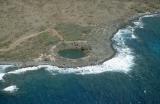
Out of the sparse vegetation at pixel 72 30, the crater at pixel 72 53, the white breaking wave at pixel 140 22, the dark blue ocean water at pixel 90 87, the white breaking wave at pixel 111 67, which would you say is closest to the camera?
the dark blue ocean water at pixel 90 87

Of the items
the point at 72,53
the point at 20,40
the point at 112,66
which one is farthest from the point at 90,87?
the point at 20,40

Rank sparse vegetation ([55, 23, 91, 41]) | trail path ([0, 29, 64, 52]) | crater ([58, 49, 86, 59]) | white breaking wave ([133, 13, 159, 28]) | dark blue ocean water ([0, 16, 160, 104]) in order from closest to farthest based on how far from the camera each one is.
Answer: dark blue ocean water ([0, 16, 160, 104])
crater ([58, 49, 86, 59])
trail path ([0, 29, 64, 52])
sparse vegetation ([55, 23, 91, 41])
white breaking wave ([133, 13, 159, 28])

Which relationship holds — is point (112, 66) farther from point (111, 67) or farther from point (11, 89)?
point (11, 89)

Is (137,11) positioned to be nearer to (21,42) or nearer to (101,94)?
(21,42)

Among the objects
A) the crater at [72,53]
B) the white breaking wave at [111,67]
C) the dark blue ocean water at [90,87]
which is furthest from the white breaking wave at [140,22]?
the crater at [72,53]

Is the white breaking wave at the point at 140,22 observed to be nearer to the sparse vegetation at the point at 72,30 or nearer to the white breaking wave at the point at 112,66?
the white breaking wave at the point at 112,66

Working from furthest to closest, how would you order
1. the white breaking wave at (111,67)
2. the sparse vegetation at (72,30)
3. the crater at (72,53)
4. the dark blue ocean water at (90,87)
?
the sparse vegetation at (72,30), the crater at (72,53), the white breaking wave at (111,67), the dark blue ocean water at (90,87)

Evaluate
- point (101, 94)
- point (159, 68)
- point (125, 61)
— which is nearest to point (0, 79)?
point (101, 94)

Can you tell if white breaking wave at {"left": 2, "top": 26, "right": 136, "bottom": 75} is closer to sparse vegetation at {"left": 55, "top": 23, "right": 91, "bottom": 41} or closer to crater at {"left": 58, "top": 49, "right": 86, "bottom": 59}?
crater at {"left": 58, "top": 49, "right": 86, "bottom": 59}

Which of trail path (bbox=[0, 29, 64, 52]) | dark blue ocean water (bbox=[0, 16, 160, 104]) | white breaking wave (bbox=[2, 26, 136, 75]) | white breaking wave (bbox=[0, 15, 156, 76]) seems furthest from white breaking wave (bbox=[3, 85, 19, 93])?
trail path (bbox=[0, 29, 64, 52])
